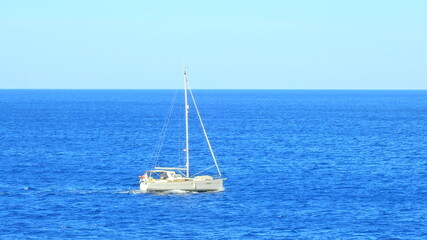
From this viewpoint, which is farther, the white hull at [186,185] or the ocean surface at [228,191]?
the white hull at [186,185]

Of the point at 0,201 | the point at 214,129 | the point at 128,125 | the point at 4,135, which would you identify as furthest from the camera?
the point at 128,125

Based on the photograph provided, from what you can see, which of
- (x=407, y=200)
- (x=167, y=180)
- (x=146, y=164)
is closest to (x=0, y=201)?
(x=167, y=180)

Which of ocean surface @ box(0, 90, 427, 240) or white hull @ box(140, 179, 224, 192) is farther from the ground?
white hull @ box(140, 179, 224, 192)

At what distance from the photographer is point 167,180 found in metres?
86.4

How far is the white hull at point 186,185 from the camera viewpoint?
85625 millimetres

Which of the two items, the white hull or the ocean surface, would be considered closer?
the ocean surface

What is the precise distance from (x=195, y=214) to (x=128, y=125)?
12062 cm

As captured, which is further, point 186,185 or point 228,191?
point 228,191

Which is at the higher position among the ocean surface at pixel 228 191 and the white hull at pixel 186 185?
the white hull at pixel 186 185

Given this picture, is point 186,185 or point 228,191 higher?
point 186,185

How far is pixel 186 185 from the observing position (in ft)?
281

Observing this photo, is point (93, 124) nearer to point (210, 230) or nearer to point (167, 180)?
point (167, 180)

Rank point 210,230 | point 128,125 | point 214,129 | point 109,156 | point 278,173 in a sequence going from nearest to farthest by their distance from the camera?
point 210,230, point 278,173, point 109,156, point 214,129, point 128,125

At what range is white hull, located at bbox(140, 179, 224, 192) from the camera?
85625 mm
